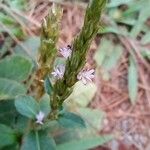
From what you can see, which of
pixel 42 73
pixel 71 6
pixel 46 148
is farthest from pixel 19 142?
pixel 71 6

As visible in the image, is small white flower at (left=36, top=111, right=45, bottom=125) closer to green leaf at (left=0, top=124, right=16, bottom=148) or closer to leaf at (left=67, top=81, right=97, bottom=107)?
green leaf at (left=0, top=124, right=16, bottom=148)

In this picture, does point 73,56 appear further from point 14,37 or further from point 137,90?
point 137,90

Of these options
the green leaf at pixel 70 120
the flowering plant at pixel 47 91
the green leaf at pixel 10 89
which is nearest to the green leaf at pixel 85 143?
the flowering plant at pixel 47 91

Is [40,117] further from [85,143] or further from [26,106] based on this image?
[85,143]

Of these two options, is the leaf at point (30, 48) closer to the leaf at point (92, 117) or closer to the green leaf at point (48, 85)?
the leaf at point (92, 117)

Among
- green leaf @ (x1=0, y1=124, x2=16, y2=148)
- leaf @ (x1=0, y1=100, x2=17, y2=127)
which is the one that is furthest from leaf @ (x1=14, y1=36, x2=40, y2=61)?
green leaf @ (x1=0, y1=124, x2=16, y2=148)
